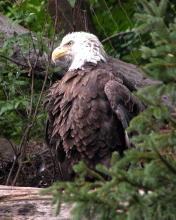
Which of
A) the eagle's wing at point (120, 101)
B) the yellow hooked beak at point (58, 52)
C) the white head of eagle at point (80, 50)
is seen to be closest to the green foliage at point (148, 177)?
the eagle's wing at point (120, 101)

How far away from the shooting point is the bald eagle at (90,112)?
3.45 meters

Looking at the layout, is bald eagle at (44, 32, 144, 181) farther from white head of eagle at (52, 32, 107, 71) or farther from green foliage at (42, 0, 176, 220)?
green foliage at (42, 0, 176, 220)

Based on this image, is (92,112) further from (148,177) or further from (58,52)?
→ (148,177)

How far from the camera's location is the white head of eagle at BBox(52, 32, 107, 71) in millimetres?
3969

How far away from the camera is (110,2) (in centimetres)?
568

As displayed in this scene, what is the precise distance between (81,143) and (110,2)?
307cm

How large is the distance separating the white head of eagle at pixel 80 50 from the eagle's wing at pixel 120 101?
60cm

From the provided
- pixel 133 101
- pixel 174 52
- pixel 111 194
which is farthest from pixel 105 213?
pixel 133 101

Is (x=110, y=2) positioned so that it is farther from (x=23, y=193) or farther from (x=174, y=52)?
(x=174, y=52)

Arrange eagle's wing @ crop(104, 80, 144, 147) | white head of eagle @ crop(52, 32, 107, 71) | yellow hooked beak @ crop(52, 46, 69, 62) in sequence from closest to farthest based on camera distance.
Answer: eagle's wing @ crop(104, 80, 144, 147), white head of eagle @ crop(52, 32, 107, 71), yellow hooked beak @ crop(52, 46, 69, 62)

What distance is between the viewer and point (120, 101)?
11.2 feet

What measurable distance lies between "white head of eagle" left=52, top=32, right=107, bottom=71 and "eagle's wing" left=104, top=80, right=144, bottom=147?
60cm

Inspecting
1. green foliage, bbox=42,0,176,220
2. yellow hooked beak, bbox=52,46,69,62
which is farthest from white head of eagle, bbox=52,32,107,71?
green foliage, bbox=42,0,176,220

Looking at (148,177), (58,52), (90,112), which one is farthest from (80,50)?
(148,177)
